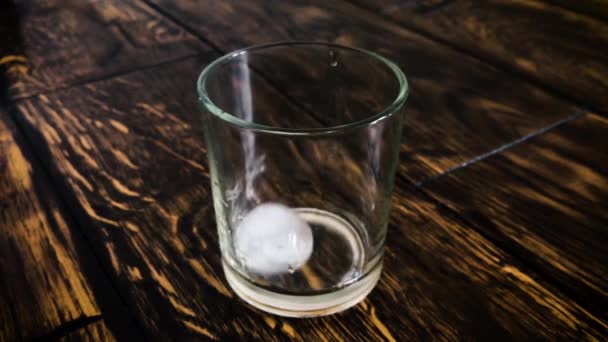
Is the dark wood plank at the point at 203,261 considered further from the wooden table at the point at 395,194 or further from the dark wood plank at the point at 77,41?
the dark wood plank at the point at 77,41

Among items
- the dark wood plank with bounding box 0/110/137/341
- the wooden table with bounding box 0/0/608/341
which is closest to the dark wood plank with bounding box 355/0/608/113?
the wooden table with bounding box 0/0/608/341

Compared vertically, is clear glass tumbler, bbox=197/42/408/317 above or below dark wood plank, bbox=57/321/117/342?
above

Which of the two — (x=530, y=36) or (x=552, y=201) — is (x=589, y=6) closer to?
(x=530, y=36)

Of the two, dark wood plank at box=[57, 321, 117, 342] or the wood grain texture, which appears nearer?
dark wood plank at box=[57, 321, 117, 342]

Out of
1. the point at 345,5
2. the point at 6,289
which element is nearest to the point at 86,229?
the point at 6,289

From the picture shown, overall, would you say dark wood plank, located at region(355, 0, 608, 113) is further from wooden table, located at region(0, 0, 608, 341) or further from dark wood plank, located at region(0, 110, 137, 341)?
dark wood plank, located at region(0, 110, 137, 341)

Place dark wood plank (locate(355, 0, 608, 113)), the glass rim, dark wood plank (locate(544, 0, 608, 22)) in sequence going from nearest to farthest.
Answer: the glass rim < dark wood plank (locate(355, 0, 608, 113)) < dark wood plank (locate(544, 0, 608, 22))
